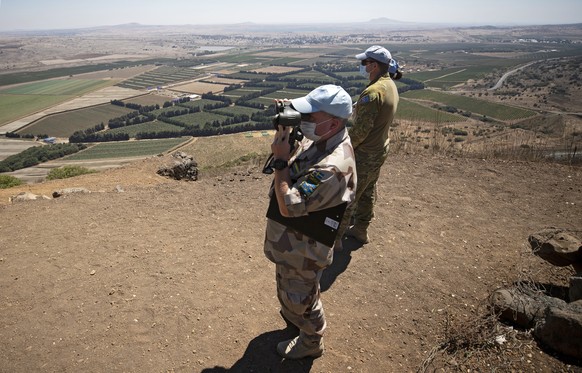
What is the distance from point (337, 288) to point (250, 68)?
9799cm

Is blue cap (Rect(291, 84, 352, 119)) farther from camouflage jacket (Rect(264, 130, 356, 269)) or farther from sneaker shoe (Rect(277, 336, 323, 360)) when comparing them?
sneaker shoe (Rect(277, 336, 323, 360))

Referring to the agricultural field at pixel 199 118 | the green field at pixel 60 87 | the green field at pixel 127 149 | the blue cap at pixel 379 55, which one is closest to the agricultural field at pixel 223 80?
the green field at pixel 60 87

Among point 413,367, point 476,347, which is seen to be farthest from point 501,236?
point 413,367

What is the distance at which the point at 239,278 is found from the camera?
4.38m

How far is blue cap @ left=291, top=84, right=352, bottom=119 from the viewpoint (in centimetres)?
234

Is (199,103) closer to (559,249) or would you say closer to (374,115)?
(374,115)

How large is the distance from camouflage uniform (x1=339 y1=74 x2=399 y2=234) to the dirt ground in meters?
1.26

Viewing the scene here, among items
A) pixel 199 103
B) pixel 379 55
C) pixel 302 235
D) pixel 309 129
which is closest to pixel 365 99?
pixel 379 55

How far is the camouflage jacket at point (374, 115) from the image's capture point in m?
4.03

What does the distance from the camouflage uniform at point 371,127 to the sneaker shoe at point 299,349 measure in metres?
1.34

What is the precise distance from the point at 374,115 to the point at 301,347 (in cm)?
274

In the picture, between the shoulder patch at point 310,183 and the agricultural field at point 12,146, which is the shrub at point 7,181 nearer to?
the shoulder patch at point 310,183

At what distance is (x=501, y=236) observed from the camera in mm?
5293

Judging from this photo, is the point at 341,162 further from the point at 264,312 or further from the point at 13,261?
the point at 13,261
